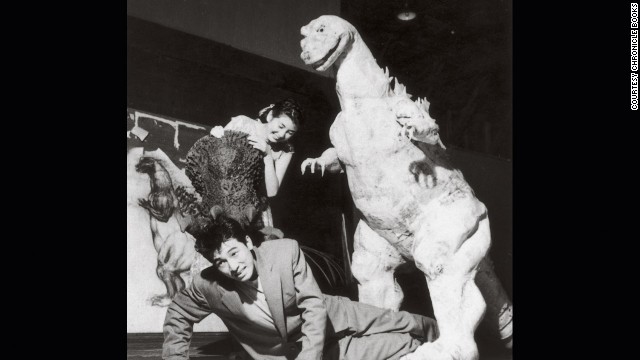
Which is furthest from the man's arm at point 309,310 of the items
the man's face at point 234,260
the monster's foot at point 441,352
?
the monster's foot at point 441,352

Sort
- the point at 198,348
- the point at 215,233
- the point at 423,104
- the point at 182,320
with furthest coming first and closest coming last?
the point at 198,348, the point at 423,104, the point at 182,320, the point at 215,233

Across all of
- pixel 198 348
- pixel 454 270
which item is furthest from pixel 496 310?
pixel 198 348

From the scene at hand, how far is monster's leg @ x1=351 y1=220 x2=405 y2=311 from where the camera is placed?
2.93 metres

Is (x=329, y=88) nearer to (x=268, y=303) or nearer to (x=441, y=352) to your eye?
(x=268, y=303)

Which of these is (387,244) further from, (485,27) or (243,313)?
(485,27)

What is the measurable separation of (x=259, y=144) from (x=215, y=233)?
50 cm

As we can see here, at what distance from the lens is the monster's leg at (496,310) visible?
9.62 feet

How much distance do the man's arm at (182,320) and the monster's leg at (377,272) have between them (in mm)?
Result: 525

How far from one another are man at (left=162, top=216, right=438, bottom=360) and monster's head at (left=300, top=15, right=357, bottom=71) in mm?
631

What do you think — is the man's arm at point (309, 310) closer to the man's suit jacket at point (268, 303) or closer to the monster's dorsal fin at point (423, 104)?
the man's suit jacket at point (268, 303)

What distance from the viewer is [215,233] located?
2566mm

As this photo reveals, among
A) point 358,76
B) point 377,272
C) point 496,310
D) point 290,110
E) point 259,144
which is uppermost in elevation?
point 358,76
